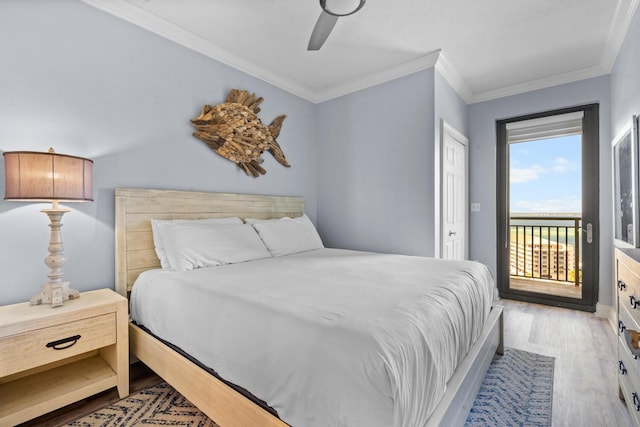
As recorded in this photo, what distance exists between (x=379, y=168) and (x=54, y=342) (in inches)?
113

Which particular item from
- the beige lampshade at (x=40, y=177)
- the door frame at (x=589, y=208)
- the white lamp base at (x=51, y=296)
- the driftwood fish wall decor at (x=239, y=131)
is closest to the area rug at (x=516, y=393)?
the door frame at (x=589, y=208)

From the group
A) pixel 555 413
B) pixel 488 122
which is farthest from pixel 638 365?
pixel 488 122

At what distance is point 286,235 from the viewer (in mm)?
2766

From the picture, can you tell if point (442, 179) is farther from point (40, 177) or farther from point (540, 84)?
point (40, 177)

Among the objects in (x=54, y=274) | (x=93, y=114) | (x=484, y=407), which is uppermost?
(x=93, y=114)

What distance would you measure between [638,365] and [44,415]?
286cm

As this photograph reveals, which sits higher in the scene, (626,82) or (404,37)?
(404,37)

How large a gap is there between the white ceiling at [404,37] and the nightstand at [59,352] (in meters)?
1.99

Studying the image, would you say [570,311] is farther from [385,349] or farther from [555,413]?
[385,349]

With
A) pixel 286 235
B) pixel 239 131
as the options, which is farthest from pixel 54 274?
pixel 239 131

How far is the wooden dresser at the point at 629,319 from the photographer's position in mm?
1269

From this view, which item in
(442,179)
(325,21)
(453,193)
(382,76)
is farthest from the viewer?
(453,193)

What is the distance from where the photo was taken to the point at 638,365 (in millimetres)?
1259

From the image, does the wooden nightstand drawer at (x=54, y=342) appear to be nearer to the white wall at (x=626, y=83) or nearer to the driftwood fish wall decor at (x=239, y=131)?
the driftwood fish wall decor at (x=239, y=131)
